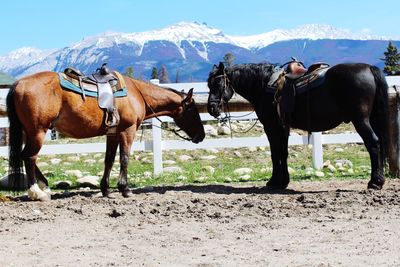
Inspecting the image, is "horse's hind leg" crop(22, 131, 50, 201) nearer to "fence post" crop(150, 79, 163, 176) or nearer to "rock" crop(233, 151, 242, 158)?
"fence post" crop(150, 79, 163, 176)

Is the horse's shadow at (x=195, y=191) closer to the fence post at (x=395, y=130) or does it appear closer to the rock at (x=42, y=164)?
the fence post at (x=395, y=130)

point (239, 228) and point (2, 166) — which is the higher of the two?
point (239, 228)

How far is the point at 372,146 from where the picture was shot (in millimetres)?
7832

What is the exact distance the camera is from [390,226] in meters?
5.80

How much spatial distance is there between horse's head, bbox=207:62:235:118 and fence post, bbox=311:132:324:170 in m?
2.84

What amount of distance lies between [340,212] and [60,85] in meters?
3.68

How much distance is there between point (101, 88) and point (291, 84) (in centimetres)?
258

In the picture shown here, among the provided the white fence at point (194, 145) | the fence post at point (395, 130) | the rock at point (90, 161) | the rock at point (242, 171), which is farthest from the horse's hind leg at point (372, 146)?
the rock at point (90, 161)

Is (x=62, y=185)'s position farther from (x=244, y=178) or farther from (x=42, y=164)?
(x=42, y=164)

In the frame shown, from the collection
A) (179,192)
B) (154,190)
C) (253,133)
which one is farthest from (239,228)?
(253,133)

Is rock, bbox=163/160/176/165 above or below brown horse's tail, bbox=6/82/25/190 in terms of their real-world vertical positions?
below

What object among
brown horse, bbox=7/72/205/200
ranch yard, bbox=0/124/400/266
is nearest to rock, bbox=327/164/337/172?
ranch yard, bbox=0/124/400/266

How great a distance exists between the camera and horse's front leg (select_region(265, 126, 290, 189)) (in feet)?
28.0

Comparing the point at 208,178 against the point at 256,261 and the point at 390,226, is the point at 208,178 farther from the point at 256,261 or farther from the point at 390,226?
the point at 256,261
